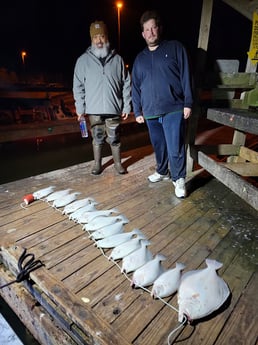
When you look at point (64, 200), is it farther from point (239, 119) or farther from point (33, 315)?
point (239, 119)

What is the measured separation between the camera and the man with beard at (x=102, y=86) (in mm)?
3115

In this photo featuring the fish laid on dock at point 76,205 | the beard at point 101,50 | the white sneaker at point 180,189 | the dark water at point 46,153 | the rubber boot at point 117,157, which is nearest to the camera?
the fish laid on dock at point 76,205

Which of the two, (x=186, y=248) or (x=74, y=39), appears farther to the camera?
(x=74, y=39)

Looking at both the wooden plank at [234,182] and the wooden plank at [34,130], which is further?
the wooden plank at [34,130]

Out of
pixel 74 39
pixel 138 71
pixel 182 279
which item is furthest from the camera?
pixel 74 39

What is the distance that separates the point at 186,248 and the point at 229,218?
842mm

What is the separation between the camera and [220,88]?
311 centimetres

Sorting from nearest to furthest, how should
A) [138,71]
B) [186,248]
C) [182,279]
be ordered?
[182,279] < [186,248] < [138,71]

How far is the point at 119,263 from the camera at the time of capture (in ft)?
6.26

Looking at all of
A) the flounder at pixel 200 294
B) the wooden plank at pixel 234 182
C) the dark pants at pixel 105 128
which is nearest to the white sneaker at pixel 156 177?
the wooden plank at pixel 234 182

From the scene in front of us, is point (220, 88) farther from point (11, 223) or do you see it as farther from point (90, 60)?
point (11, 223)

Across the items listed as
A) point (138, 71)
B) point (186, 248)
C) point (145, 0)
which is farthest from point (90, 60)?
point (145, 0)

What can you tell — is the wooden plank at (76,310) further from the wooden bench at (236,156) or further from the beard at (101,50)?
the beard at (101,50)

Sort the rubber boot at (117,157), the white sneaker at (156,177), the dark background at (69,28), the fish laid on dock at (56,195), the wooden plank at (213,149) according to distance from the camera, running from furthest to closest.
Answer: the dark background at (69,28) < the rubber boot at (117,157) < the white sneaker at (156,177) < the wooden plank at (213,149) < the fish laid on dock at (56,195)
